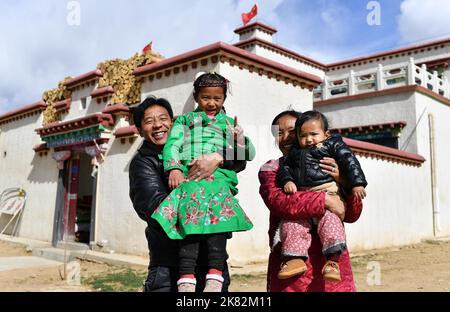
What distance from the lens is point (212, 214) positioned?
2150 mm

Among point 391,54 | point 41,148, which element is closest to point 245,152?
point 41,148

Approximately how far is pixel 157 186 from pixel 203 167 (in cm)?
28

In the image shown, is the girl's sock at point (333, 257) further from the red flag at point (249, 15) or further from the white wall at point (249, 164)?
the red flag at point (249, 15)

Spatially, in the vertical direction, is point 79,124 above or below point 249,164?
above

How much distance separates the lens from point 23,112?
44.7 feet

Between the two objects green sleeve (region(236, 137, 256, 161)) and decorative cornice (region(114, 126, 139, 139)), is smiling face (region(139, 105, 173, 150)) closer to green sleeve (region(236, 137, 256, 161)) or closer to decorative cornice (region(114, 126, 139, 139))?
green sleeve (region(236, 137, 256, 161))

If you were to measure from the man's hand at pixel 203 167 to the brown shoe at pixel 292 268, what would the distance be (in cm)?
64

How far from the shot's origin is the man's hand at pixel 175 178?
2.19 m

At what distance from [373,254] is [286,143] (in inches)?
334

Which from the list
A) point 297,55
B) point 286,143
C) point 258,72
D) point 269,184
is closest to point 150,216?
point 269,184

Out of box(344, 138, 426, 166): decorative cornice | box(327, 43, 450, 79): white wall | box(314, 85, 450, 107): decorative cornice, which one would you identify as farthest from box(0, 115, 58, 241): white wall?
box(327, 43, 450, 79): white wall

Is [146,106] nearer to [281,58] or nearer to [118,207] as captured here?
[118,207]

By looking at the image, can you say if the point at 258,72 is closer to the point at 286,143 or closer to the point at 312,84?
the point at 312,84

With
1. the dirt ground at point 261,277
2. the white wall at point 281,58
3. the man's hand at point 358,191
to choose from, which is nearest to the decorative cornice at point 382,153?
the dirt ground at point 261,277
